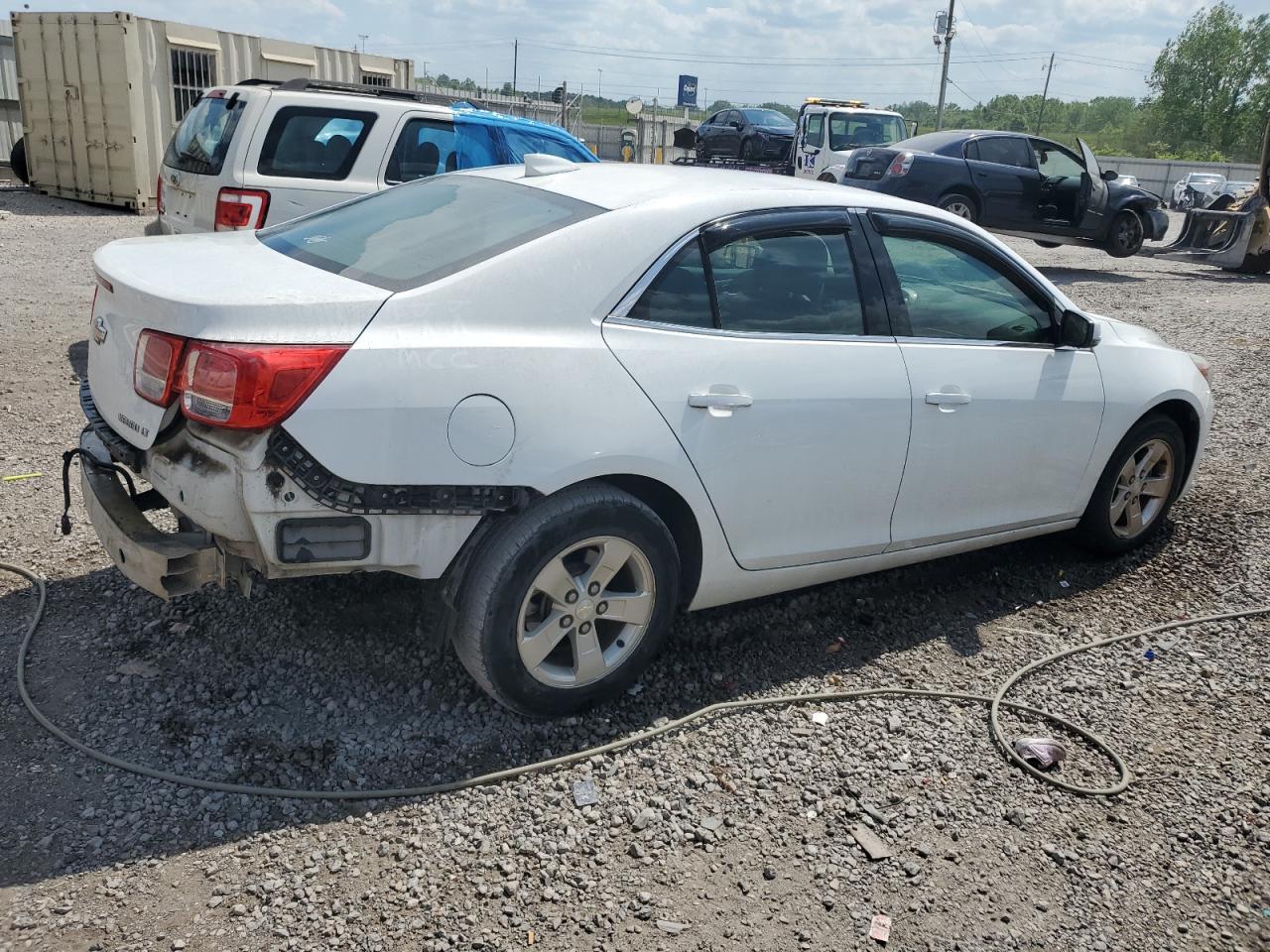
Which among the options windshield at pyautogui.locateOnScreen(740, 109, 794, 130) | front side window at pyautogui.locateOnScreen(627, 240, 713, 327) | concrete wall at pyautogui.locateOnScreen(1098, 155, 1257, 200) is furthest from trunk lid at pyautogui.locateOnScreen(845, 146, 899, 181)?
concrete wall at pyautogui.locateOnScreen(1098, 155, 1257, 200)

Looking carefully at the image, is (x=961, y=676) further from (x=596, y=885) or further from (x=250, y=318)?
(x=250, y=318)

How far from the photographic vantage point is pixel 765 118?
27891mm

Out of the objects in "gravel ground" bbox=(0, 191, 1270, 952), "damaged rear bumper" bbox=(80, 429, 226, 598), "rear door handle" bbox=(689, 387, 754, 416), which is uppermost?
"rear door handle" bbox=(689, 387, 754, 416)

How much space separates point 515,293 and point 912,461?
166cm

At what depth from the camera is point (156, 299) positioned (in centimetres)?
299

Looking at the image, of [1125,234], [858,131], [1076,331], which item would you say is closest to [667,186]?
[1076,331]

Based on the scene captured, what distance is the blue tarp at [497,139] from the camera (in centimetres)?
837

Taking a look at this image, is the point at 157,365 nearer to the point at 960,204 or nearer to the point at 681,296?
the point at 681,296

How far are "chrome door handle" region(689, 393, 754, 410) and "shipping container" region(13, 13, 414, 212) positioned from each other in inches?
610

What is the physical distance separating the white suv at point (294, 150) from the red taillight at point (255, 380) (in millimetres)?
4787

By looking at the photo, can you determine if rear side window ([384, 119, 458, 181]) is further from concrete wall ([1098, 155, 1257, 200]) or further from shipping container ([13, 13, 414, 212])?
concrete wall ([1098, 155, 1257, 200])

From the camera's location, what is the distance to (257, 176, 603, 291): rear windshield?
129 inches

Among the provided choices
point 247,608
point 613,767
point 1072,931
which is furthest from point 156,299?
point 1072,931

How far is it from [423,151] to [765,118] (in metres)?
21.5
